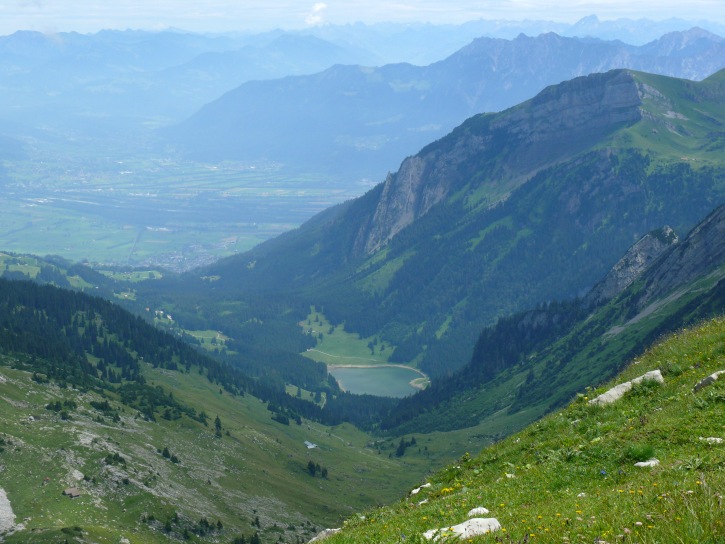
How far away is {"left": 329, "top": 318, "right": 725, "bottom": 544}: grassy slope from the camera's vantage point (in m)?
21.1

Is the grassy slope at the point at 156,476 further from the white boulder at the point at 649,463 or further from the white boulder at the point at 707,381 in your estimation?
the white boulder at the point at 649,463

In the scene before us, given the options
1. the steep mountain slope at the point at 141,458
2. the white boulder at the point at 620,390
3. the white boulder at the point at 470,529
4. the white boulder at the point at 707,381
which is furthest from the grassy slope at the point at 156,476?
the white boulder at the point at 707,381

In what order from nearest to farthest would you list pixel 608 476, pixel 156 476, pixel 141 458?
pixel 608 476
pixel 156 476
pixel 141 458

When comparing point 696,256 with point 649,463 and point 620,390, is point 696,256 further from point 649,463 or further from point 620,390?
point 649,463

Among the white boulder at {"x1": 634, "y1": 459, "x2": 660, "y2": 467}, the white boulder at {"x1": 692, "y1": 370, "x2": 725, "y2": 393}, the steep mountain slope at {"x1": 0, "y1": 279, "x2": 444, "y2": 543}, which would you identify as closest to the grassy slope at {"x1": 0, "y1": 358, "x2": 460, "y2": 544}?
the steep mountain slope at {"x1": 0, "y1": 279, "x2": 444, "y2": 543}

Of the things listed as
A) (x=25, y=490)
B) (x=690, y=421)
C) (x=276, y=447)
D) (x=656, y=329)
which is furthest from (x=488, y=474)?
(x=656, y=329)

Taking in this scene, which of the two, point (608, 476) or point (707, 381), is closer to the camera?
point (608, 476)

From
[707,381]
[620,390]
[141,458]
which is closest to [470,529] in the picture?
[707,381]

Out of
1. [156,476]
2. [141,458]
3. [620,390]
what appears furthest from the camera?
[141,458]

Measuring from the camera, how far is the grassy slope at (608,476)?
21109mm

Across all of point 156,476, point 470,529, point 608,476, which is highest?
point 470,529

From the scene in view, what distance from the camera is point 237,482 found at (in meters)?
121

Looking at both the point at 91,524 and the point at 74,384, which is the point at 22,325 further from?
the point at 91,524

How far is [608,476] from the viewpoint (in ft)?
91.5
